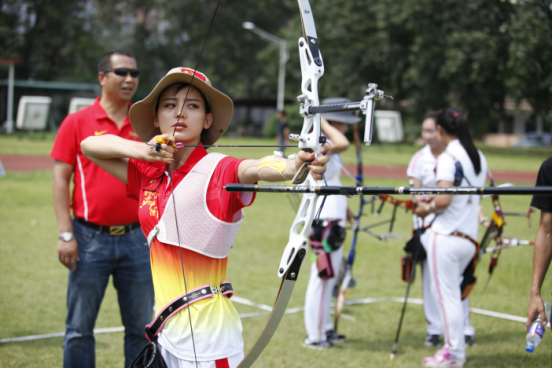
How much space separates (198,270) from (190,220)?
21 centimetres

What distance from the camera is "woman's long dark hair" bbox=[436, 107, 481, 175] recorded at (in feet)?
13.1

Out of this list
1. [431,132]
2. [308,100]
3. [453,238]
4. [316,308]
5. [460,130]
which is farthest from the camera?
[431,132]

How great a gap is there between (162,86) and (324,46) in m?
35.1

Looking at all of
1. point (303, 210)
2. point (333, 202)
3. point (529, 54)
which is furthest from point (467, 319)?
point (529, 54)

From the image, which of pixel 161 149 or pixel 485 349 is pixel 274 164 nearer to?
pixel 161 149

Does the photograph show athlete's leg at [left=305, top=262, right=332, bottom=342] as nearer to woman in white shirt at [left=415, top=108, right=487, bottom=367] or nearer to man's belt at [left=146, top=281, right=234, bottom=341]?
woman in white shirt at [left=415, top=108, right=487, bottom=367]

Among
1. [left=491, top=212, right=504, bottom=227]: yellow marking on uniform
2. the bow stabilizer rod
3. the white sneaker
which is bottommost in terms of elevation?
the white sneaker

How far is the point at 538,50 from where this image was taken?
71.9ft

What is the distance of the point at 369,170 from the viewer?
18.6 metres

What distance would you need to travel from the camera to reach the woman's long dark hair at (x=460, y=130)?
13.1 ft

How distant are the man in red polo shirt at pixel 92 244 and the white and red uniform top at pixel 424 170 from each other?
2.72 metres

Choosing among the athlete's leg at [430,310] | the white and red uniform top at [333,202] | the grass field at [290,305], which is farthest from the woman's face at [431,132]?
the grass field at [290,305]

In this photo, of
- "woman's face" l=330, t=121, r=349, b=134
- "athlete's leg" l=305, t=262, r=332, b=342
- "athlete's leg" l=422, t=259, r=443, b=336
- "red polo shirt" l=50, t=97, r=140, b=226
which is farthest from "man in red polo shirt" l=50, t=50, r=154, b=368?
"athlete's leg" l=422, t=259, r=443, b=336

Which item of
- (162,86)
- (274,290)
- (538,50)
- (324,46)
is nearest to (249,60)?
(324,46)
